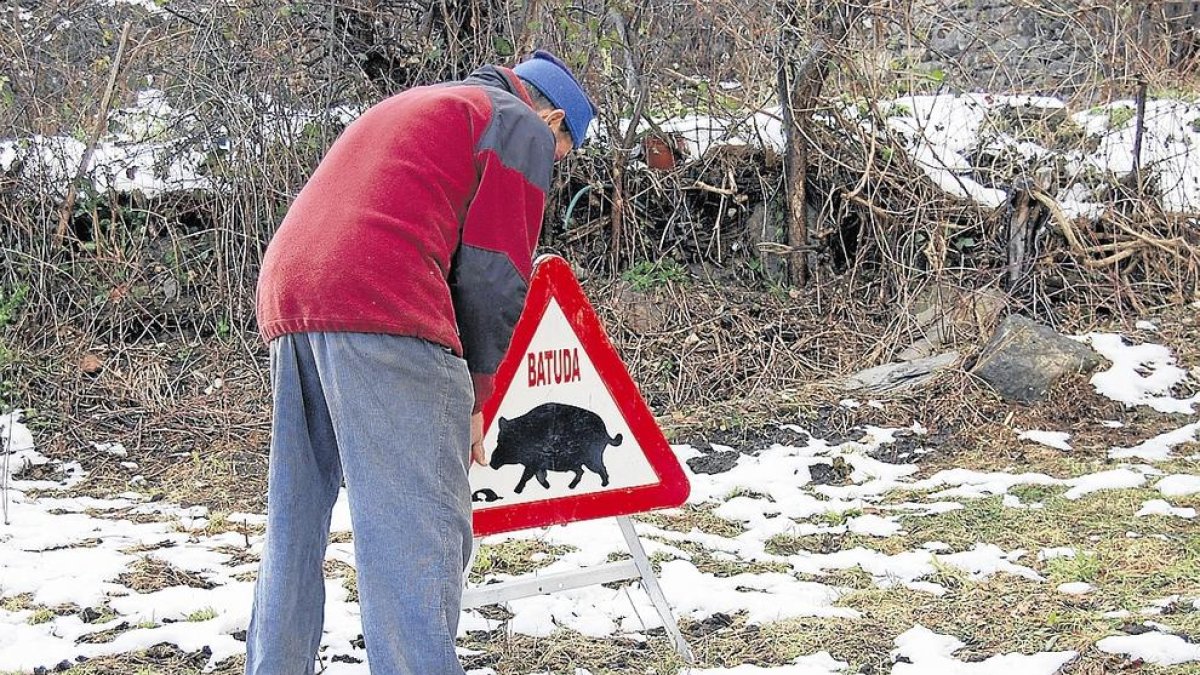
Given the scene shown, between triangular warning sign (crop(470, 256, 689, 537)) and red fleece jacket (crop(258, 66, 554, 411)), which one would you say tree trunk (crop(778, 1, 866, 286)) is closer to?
triangular warning sign (crop(470, 256, 689, 537))

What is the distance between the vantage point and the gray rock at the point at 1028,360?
21.4 ft

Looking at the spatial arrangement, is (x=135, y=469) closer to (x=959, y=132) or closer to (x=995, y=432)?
(x=995, y=432)

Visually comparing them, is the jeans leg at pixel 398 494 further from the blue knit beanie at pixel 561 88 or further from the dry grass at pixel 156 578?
the dry grass at pixel 156 578

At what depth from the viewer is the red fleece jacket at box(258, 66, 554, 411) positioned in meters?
2.54

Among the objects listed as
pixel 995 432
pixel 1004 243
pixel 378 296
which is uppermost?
pixel 378 296

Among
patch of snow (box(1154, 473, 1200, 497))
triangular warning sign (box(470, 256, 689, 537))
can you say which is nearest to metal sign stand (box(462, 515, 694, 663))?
triangular warning sign (box(470, 256, 689, 537))

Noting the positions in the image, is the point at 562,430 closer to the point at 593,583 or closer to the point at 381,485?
the point at 593,583

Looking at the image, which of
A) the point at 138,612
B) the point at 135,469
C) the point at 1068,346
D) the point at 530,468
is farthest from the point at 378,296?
the point at 1068,346

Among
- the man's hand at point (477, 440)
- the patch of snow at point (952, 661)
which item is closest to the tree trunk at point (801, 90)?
the patch of snow at point (952, 661)

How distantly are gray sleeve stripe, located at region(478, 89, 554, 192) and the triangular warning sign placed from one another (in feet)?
2.13

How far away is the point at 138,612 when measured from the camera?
3.98 metres

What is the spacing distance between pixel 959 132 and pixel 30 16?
5.72 metres

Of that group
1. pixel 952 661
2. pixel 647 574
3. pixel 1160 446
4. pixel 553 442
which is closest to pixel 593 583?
pixel 647 574

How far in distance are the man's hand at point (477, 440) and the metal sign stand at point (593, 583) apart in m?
0.37
